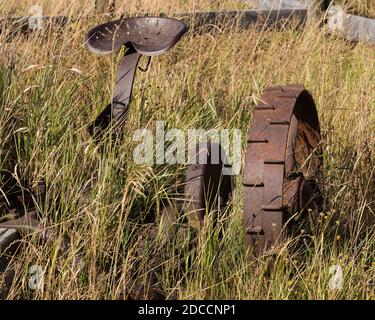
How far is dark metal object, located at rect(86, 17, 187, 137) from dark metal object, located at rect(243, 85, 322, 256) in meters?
0.67

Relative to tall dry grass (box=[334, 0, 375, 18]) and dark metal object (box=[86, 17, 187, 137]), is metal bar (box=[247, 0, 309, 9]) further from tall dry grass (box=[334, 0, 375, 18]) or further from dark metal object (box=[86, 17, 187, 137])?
dark metal object (box=[86, 17, 187, 137])

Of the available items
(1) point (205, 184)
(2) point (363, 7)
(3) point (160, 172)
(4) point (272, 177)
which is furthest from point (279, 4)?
(4) point (272, 177)

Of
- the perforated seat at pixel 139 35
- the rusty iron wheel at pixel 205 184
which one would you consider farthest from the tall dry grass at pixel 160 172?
the perforated seat at pixel 139 35

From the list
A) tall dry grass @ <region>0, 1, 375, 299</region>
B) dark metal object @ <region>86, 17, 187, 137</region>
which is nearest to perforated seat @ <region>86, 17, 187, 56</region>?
dark metal object @ <region>86, 17, 187, 137</region>

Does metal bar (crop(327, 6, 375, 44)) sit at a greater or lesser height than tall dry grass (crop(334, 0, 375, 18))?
lesser

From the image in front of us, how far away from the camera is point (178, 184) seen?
4852 millimetres

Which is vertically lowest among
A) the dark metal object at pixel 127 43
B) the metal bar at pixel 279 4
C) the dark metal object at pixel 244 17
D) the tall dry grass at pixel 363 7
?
the dark metal object at pixel 127 43

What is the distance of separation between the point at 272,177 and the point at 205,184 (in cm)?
50

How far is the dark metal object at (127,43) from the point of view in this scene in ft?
16.8

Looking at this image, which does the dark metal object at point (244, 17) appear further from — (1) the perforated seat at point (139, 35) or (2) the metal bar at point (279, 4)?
(1) the perforated seat at point (139, 35)

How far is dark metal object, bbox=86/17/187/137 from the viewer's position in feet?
16.8

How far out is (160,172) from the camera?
4.99 metres

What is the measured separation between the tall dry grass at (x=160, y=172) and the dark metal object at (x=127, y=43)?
0.52ft
